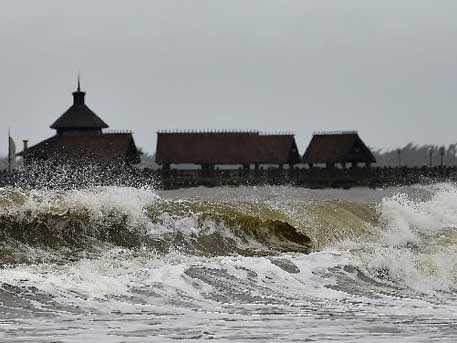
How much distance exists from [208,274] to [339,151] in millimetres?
49708

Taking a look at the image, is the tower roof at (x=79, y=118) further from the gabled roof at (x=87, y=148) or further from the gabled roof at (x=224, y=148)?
the gabled roof at (x=224, y=148)

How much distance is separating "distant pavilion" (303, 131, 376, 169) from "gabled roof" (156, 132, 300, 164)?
1728mm

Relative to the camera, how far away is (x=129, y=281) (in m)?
16.5

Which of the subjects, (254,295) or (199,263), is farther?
(199,263)

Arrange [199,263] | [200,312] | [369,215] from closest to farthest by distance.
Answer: [200,312]
[199,263]
[369,215]

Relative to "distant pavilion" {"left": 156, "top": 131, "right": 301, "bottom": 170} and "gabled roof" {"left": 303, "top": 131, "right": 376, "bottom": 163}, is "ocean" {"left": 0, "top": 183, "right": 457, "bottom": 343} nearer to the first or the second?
"distant pavilion" {"left": 156, "top": 131, "right": 301, "bottom": 170}

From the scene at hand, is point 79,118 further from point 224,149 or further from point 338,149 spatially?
point 338,149

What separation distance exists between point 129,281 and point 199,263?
8.77 feet

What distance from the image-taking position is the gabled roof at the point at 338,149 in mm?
66562

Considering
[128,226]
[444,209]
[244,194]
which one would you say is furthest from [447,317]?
[244,194]

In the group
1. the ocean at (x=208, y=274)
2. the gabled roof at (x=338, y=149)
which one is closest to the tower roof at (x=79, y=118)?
the gabled roof at (x=338, y=149)

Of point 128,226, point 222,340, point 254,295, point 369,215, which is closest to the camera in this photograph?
point 222,340

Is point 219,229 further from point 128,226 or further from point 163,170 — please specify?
point 163,170

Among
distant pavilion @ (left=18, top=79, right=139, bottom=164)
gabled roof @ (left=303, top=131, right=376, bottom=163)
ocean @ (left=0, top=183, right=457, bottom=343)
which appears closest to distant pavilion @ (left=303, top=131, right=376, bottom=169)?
gabled roof @ (left=303, top=131, right=376, bottom=163)
